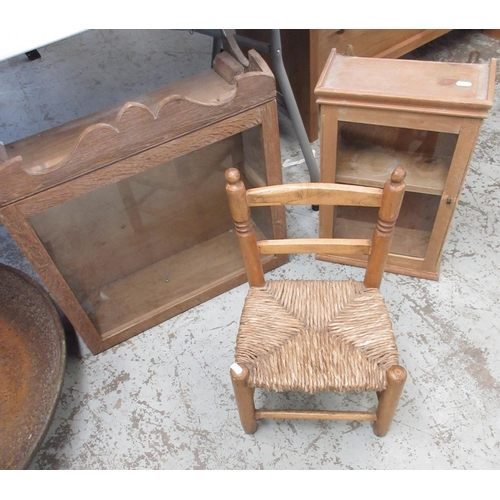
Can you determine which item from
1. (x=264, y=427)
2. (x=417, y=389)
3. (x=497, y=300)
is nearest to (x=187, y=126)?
(x=264, y=427)

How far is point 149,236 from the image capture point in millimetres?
1578

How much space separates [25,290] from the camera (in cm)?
144

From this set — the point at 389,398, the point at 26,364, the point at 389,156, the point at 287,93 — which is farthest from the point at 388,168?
the point at 26,364

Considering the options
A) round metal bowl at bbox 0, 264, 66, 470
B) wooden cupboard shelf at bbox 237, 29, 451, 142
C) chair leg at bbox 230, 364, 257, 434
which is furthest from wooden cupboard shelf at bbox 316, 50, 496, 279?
round metal bowl at bbox 0, 264, 66, 470

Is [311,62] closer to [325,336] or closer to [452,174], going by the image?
[452,174]

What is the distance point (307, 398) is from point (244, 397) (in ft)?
1.07

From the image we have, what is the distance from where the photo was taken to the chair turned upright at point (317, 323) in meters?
1.03

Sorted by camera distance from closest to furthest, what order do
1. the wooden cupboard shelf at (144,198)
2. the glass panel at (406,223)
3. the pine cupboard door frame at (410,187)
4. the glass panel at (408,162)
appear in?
the wooden cupboard shelf at (144,198) < the pine cupboard door frame at (410,187) < the glass panel at (408,162) < the glass panel at (406,223)

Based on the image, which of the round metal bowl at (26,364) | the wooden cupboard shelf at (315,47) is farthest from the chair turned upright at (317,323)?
the wooden cupboard shelf at (315,47)

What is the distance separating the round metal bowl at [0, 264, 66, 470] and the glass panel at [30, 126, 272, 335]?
143 millimetres

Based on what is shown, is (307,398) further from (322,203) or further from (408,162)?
(408,162)

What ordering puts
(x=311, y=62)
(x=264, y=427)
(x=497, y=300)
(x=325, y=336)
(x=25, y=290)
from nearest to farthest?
(x=325, y=336), (x=264, y=427), (x=25, y=290), (x=497, y=300), (x=311, y=62)

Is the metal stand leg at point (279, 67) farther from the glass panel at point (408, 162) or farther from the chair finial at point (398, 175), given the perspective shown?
the chair finial at point (398, 175)

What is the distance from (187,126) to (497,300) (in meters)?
1.17
